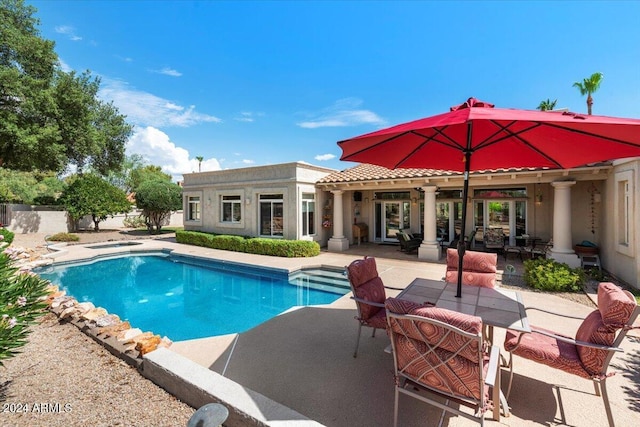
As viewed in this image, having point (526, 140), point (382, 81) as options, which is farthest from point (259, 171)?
point (526, 140)

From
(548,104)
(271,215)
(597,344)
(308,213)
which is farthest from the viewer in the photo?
(548,104)

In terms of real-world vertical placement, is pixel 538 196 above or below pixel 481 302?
above

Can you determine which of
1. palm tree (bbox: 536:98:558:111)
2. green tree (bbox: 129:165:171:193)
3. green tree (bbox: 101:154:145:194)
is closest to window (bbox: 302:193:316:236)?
palm tree (bbox: 536:98:558:111)

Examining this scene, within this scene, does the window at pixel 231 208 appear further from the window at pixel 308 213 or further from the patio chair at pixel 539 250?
the patio chair at pixel 539 250

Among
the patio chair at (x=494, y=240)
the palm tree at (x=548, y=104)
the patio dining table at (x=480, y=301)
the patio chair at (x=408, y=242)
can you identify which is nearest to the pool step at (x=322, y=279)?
the patio chair at (x=408, y=242)

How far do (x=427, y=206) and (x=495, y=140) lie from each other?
820cm

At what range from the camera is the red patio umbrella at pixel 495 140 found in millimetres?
2719

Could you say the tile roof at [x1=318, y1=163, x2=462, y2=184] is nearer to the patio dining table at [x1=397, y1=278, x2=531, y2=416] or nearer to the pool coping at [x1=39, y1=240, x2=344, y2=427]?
the patio dining table at [x1=397, y1=278, x2=531, y2=416]

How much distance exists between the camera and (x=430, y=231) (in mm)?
11812

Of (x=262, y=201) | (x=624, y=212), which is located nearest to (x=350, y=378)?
(x=624, y=212)

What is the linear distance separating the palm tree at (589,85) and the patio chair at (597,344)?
23.2 m

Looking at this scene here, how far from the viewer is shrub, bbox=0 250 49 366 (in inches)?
94.9

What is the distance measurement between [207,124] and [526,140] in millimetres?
22726

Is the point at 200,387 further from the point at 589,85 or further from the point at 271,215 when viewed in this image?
the point at 589,85
